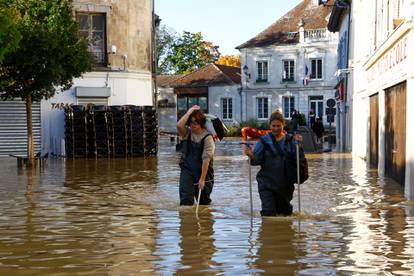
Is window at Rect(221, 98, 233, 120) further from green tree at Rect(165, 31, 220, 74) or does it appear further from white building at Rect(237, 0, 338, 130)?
green tree at Rect(165, 31, 220, 74)

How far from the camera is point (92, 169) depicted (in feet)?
72.3

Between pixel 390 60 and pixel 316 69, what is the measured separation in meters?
42.7

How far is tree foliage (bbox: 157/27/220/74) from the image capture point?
266 feet

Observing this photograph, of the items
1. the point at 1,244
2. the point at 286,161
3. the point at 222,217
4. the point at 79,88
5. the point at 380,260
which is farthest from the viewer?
the point at 79,88

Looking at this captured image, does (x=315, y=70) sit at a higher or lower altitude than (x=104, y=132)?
higher

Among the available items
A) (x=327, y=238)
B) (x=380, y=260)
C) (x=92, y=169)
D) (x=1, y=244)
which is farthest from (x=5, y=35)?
(x=380, y=260)

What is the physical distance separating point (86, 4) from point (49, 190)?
1690 centimetres

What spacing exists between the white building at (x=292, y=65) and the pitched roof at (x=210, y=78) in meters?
2.48

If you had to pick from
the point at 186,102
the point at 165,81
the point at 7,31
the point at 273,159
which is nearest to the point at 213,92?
the point at 186,102

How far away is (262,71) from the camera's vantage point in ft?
201

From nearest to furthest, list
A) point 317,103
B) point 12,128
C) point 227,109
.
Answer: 1. point 12,128
2. point 317,103
3. point 227,109

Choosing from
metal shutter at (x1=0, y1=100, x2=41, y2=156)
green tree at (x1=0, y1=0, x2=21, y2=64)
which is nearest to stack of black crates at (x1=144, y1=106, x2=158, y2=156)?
metal shutter at (x1=0, y1=100, x2=41, y2=156)

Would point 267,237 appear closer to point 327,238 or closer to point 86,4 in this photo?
point 327,238

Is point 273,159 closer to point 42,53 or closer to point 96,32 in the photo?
point 42,53
